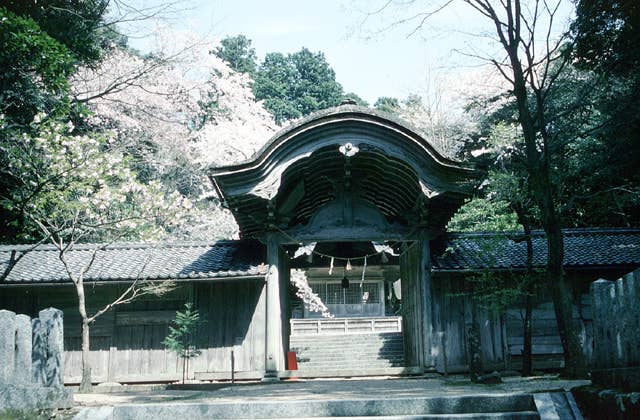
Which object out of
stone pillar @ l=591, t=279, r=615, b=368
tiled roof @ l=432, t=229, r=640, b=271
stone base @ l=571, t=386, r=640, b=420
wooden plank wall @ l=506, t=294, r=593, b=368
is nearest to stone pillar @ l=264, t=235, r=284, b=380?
tiled roof @ l=432, t=229, r=640, b=271

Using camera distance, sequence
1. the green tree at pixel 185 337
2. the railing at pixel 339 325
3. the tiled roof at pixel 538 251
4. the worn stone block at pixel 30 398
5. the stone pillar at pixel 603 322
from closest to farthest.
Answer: the worn stone block at pixel 30 398
the stone pillar at pixel 603 322
the green tree at pixel 185 337
the tiled roof at pixel 538 251
the railing at pixel 339 325

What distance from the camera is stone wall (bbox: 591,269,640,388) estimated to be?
4879 millimetres

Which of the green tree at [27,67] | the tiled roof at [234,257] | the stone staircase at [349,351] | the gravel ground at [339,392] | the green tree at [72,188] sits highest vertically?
the green tree at [27,67]

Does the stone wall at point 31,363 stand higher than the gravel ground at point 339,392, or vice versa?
the stone wall at point 31,363

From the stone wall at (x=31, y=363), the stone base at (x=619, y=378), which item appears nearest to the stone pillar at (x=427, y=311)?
the stone base at (x=619, y=378)

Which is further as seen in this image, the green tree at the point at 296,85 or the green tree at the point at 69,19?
the green tree at the point at 296,85

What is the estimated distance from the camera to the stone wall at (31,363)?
4953mm

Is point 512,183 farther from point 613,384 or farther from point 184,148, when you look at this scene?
point 184,148

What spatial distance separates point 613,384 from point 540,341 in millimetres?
9465

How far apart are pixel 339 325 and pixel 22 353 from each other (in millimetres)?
23127

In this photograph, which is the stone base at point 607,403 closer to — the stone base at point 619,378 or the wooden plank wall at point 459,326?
the stone base at point 619,378

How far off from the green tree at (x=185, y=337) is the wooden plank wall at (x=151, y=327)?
0.18 meters

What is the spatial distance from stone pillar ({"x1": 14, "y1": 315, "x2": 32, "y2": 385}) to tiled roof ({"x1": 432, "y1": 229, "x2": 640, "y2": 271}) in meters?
9.23

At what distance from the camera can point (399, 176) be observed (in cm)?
1296
